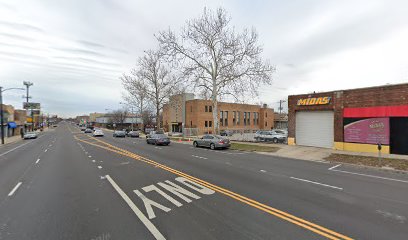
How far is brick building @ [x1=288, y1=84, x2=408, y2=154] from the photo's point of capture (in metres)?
17.3

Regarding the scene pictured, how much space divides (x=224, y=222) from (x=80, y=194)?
16.6ft

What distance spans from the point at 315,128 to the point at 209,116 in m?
36.3

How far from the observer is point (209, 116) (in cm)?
5784

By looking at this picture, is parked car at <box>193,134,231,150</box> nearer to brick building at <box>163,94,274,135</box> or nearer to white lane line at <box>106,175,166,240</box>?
white lane line at <box>106,175,166,240</box>

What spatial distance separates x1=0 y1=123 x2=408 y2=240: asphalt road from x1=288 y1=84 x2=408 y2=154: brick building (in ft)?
27.1

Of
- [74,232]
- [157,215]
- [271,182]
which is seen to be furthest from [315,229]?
[74,232]

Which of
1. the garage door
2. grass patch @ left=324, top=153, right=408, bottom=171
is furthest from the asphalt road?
the garage door

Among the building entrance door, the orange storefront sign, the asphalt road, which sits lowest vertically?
the asphalt road

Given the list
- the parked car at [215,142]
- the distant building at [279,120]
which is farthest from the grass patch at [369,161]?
the distant building at [279,120]

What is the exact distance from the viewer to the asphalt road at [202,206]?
5074 mm

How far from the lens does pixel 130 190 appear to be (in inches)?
327

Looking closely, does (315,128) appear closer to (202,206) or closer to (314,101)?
(314,101)

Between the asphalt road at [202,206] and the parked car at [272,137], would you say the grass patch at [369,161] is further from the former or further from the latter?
the parked car at [272,137]

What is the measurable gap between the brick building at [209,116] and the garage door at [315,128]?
2780 cm
